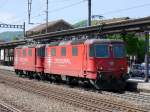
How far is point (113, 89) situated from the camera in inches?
1014

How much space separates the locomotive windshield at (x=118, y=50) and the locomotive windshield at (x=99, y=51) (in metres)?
0.49

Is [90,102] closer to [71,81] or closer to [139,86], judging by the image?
[139,86]

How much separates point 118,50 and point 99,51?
4.03 ft

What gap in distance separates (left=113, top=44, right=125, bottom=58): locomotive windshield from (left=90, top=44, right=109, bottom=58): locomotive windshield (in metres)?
0.49

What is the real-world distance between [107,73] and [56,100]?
4872mm

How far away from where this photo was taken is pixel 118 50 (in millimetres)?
25453

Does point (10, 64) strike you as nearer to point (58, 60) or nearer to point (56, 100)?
point (58, 60)

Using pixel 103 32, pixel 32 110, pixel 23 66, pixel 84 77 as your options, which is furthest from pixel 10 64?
pixel 32 110

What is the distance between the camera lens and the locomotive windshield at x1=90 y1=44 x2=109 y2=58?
2486 cm

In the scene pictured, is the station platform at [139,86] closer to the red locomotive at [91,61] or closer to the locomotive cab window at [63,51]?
the red locomotive at [91,61]

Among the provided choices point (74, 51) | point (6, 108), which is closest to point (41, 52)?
point (74, 51)

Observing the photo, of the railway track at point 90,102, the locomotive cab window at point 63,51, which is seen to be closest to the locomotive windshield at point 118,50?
the railway track at point 90,102

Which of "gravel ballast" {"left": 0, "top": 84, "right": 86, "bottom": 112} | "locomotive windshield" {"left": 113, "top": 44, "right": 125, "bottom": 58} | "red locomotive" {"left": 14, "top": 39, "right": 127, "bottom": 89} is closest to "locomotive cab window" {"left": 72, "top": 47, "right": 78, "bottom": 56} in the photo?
"red locomotive" {"left": 14, "top": 39, "right": 127, "bottom": 89}

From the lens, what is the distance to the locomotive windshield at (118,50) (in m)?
25.3
